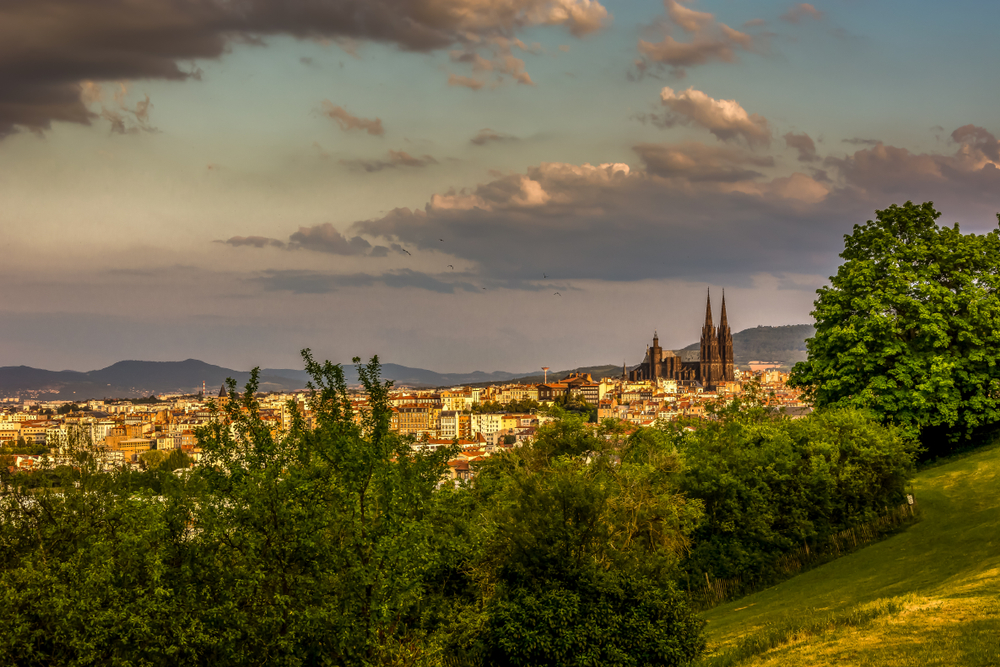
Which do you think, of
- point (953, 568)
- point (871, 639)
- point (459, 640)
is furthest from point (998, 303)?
point (459, 640)

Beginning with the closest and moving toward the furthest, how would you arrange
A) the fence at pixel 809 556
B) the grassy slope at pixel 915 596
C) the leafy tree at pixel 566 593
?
1. the grassy slope at pixel 915 596
2. the leafy tree at pixel 566 593
3. the fence at pixel 809 556

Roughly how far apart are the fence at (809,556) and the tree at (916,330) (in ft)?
16.8

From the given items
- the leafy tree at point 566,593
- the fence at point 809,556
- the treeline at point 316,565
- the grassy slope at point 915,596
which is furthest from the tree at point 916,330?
the treeline at point 316,565

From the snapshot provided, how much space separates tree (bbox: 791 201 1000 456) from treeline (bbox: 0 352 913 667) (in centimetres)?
1770

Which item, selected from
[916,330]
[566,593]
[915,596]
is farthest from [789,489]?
[566,593]

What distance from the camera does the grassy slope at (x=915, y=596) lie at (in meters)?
13.3

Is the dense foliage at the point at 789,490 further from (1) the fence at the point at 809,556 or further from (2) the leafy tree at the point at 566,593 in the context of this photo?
(2) the leafy tree at the point at 566,593

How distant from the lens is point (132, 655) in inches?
497

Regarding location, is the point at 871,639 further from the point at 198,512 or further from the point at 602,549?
the point at 198,512

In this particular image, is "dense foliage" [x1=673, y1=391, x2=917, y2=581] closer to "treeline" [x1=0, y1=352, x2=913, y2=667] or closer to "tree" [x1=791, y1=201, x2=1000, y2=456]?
"tree" [x1=791, y1=201, x2=1000, y2=456]

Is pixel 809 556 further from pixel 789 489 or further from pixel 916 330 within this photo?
pixel 916 330

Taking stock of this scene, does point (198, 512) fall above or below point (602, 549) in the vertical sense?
above

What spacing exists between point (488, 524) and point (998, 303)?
22.0m

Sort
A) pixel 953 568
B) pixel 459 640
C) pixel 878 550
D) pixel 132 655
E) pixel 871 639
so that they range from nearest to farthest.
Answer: pixel 132 655
pixel 871 639
pixel 459 640
pixel 953 568
pixel 878 550
